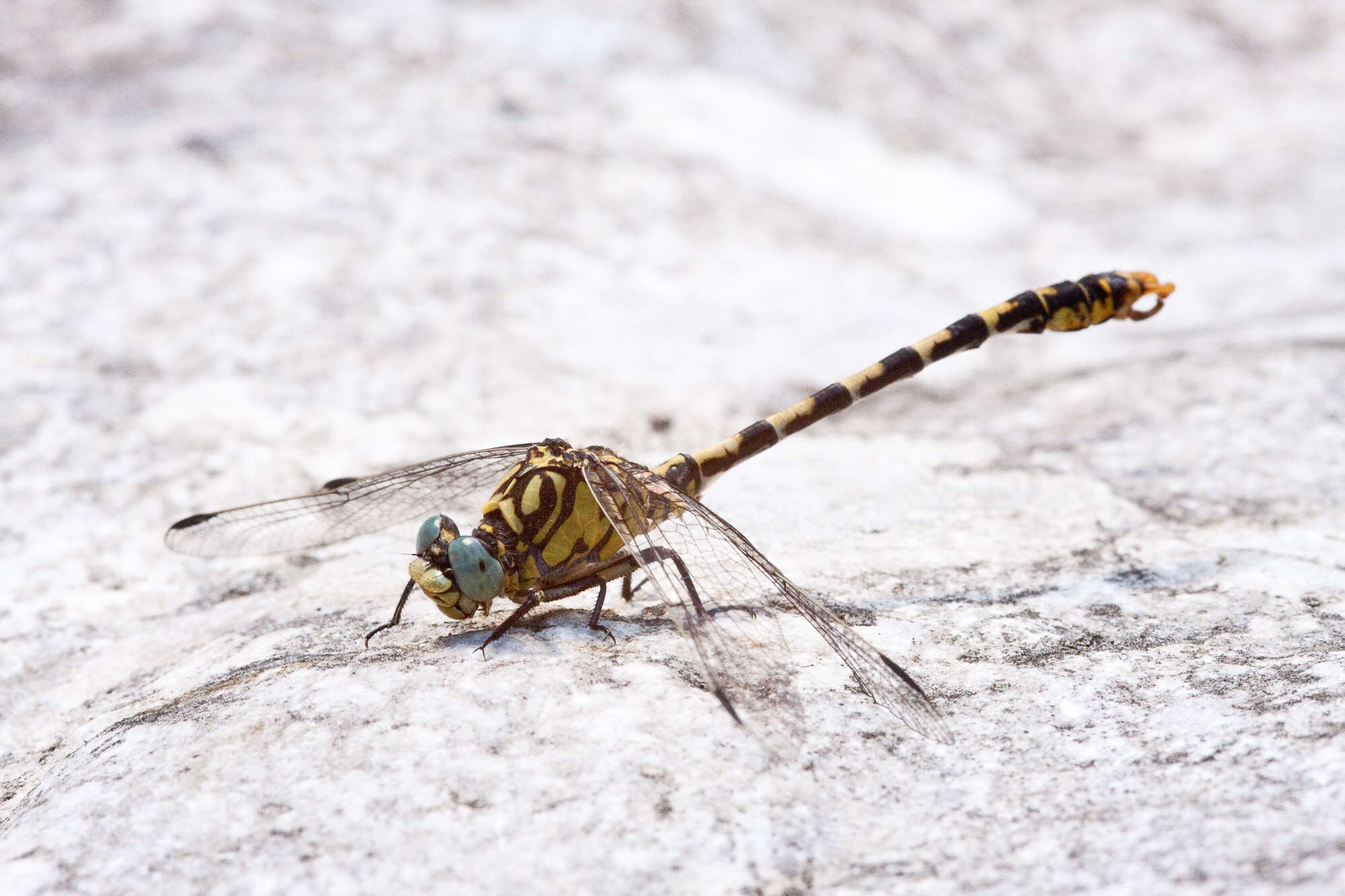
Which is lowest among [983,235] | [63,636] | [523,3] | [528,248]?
[63,636]

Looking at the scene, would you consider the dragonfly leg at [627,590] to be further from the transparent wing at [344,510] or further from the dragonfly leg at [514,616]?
the transparent wing at [344,510]

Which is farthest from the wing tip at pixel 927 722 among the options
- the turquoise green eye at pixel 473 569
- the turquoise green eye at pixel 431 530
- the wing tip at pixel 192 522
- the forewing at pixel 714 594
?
the wing tip at pixel 192 522

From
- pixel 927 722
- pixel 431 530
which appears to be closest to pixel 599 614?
pixel 431 530

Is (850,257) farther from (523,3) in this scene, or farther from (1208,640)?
(1208,640)

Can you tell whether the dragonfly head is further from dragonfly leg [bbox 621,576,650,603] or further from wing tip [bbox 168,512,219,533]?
wing tip [bbox 168,512,219,533]

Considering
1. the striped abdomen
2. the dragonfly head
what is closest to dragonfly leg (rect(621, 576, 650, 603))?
the dragonfly head

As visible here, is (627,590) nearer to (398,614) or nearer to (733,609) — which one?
(733,609)

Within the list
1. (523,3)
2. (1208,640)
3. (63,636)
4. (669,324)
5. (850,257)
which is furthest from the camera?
(523,3)

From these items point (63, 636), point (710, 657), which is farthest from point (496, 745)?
point (63, 636)
